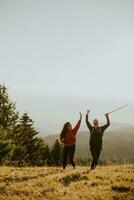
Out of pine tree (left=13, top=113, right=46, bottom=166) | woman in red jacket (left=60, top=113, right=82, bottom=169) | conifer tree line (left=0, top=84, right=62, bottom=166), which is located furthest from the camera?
Answer: pine tree (left=13, top=113, right=46, bottom=166)

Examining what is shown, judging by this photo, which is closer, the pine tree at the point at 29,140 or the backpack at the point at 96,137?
the backpack at the point at 96,137

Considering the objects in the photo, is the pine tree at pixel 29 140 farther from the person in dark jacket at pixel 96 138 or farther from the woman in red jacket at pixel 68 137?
the person in dark jacket at pixel 96 138

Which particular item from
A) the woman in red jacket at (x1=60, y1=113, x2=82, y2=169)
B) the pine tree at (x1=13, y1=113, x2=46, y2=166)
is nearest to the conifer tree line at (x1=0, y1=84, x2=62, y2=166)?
the pine tree at (x1=13, y1=113, x2=46, y2=166)

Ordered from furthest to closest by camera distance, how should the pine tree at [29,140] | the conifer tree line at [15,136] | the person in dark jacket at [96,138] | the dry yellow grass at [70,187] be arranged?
the pine tree at [29,140]
the conifer tree line at [15,136]
the person in dark jacket at [96,138]
the dry yellow grass at [70,187]

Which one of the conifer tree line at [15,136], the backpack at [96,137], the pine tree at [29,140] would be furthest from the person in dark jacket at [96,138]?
the pine tree at [29,140]

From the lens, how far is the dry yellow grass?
1183 centimetres

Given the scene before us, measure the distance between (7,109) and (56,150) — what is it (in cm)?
3641

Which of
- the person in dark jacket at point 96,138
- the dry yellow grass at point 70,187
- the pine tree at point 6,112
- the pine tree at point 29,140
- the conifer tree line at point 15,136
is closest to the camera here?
the dry yellow grass at point 70,187

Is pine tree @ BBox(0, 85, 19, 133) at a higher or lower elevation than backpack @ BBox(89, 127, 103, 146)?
higher

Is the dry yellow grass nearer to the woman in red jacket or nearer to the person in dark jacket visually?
the person in dark jacket

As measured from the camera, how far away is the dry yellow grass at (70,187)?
38.8ft

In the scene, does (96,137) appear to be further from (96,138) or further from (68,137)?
(68,137)

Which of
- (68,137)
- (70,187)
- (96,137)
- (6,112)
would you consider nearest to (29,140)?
(6,112)

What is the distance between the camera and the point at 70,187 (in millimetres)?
12945
